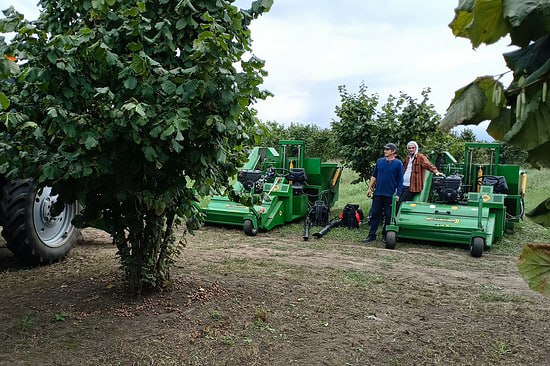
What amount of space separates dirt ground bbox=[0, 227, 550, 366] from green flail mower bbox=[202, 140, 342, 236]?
251 centimetres

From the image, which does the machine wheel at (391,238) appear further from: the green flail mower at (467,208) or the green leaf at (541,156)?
the green leaf at (541,156)

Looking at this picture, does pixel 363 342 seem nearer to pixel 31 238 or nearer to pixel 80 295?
pixel 80 295

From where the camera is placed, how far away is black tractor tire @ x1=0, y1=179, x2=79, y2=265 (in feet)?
18.2

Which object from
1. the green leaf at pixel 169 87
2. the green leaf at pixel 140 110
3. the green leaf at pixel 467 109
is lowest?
the green leaf at pixel 467 109

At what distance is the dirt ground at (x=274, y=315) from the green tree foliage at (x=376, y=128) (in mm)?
4157

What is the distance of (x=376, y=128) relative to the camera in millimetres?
10430

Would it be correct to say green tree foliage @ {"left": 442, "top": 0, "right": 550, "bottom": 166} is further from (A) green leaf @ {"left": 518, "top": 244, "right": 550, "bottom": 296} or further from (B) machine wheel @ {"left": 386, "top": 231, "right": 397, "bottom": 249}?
(B) machine wheel @ {"left": 386, "top": 231, "right": 397, "bottom": 249}

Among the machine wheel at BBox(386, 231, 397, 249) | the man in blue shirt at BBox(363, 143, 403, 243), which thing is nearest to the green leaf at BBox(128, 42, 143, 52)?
the machine wheel at BBox(386, 231, 397, 249)

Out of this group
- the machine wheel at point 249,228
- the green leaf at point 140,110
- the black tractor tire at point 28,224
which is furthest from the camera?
the machine wheel at point 249,228

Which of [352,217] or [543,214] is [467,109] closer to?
[543,214]

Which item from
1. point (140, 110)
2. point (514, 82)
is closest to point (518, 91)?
point (514, 82)

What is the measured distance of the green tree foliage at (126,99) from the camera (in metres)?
3.39

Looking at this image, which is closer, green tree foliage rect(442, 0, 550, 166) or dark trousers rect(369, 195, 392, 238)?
green tree foliage rect(442, 0, 550, 166)

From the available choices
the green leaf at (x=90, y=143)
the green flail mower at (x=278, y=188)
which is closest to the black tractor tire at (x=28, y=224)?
the green leaf at (x=90, y=143)
